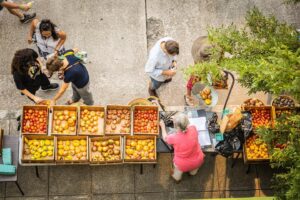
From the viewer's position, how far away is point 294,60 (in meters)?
4.53

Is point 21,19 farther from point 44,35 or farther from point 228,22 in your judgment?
point 228,22

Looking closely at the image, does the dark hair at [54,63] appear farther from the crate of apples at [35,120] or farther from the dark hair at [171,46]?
the dark hair at [171,46]

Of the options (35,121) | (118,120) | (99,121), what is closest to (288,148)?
(118,120)

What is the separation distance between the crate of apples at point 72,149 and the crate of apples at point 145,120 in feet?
2.91

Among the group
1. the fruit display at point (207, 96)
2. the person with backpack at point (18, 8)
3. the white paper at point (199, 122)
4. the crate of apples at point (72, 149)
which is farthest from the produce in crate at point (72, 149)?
the person with backpack at point (18, 8)

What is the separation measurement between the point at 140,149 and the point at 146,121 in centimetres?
49

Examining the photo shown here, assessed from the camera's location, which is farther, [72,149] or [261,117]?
[261,117]

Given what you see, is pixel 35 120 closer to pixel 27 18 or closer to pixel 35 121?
pixel 35 121

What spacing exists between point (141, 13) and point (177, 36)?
0.93 meters

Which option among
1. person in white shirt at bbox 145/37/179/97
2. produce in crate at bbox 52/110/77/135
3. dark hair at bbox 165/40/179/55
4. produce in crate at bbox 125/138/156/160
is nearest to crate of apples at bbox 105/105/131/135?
produce in crate at bbox 125/138/156/160

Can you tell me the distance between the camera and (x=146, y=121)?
6.67 m

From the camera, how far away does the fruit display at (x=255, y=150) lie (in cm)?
667

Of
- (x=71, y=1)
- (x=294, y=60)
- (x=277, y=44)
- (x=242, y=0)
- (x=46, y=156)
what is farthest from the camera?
(x=242, y=0)

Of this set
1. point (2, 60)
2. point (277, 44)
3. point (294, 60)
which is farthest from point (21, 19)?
point (294, 60)
